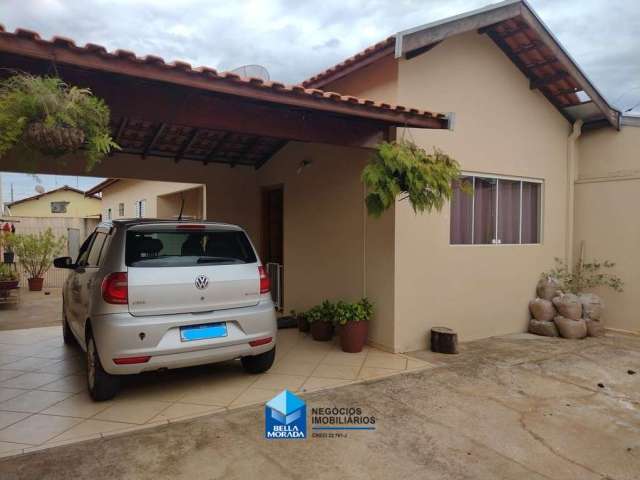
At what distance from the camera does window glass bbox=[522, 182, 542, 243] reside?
755 centimetres

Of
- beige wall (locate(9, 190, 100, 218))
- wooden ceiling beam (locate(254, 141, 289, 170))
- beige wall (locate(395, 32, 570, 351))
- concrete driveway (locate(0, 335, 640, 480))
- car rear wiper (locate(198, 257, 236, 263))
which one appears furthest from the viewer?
beige wall (locate(9, 190, 100, 218))

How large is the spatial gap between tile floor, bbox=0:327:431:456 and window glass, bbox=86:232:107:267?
4.32ft

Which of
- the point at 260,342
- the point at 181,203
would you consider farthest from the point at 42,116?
the point at 181,203

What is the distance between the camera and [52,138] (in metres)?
3.07

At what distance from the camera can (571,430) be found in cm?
366

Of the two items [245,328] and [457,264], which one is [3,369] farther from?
[457,264]

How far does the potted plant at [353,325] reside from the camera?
574cm

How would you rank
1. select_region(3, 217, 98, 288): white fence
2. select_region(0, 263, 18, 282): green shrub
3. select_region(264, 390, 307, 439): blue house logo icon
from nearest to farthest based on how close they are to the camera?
select_region(264, 390, 307, 439): blue house logo icon < select_region(0, 263, 18, 282): green shrub < select_region(3, 217, 98, 288): white fence

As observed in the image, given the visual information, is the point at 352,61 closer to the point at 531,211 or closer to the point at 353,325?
the point at 353,325

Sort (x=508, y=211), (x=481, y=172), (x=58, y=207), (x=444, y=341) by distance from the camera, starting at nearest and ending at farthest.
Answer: (x=444, y=341) → (x=481, y=172) → (x=508, y=211) → (x=58, y=207)

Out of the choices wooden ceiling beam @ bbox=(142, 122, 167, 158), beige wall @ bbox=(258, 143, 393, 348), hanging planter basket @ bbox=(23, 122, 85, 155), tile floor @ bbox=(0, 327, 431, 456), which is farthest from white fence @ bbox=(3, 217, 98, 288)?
hanging planter basket @ bbox=(23, 122, 85, 155)

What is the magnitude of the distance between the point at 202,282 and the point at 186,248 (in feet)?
1.43

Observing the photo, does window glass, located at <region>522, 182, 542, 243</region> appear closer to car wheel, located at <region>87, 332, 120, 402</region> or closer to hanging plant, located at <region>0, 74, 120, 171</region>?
car wheel, located at <region>87, 332, 120, 402</region>

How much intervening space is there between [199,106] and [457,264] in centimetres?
427
